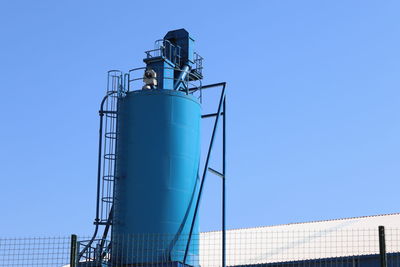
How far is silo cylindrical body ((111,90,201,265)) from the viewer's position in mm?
19906

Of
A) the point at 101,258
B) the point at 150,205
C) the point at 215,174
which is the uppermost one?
the point at 215,174

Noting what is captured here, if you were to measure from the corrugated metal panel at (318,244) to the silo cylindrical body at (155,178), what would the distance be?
1550 mm

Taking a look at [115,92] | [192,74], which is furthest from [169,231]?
[192,74]

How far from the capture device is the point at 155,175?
66.4ft

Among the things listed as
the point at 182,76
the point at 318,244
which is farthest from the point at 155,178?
the point at 318,244

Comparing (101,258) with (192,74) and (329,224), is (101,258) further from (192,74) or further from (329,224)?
(329,224)

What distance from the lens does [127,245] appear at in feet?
65.6

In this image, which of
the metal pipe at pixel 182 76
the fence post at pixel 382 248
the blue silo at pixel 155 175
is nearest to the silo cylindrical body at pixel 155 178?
the blue silo at pixel 155 175

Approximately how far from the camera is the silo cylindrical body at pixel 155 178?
19.9m

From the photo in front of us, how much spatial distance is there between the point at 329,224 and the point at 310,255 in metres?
5.68

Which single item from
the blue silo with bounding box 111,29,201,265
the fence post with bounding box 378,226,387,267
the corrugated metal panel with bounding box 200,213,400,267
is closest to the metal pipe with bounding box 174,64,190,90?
the blue silo with bounding box 111,29,201,265

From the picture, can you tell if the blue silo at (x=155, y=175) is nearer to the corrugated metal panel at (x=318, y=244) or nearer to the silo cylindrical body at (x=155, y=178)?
the silo cylindrical body at (x=155, y=178)

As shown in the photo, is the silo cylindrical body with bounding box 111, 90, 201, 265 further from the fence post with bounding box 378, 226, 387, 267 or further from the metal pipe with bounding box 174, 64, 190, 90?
the fence post with bounding box 378, 226, 387, 267

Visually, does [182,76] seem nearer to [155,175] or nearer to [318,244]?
[155,175]
